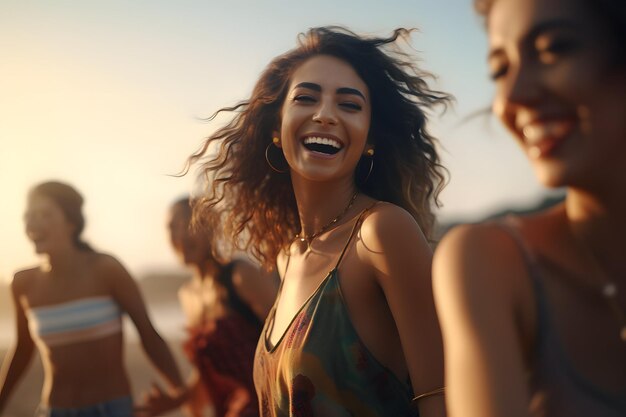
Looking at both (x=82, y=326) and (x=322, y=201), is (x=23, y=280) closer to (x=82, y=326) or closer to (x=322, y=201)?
(x=82, y=326)

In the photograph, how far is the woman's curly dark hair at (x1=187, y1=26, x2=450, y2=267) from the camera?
2996 millimetres

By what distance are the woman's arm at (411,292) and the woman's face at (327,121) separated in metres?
0.35

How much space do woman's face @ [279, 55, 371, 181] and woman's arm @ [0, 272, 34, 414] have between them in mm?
3128

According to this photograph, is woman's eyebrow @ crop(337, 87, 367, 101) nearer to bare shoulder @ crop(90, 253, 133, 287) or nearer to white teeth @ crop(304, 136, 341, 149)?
white teeth @ crop(304, 136, 341, 149)

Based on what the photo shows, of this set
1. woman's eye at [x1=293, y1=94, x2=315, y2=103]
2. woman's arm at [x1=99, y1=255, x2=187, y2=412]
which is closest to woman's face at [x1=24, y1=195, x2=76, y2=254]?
woman's arm at [x1=99, y1=255, x2=187, y2=412]

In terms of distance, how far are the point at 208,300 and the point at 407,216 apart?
278 centimetres

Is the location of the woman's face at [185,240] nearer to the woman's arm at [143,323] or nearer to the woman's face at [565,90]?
the woman's arm at [143,323]

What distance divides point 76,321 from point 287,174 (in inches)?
91.6

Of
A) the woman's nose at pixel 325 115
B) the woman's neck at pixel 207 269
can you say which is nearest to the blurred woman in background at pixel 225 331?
the woman's neck at pixel 207 269

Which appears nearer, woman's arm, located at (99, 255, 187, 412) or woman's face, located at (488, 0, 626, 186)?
woman's face, located at (488, 0, 626, 186)

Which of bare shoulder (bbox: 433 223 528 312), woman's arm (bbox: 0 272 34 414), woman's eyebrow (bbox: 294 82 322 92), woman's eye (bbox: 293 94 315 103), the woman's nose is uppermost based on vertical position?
woman's eyebrow (bbox: 294 82 322 92)

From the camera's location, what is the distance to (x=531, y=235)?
4.41 ft

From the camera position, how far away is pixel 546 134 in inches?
51.1

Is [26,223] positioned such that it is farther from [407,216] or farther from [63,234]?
[407,216]
